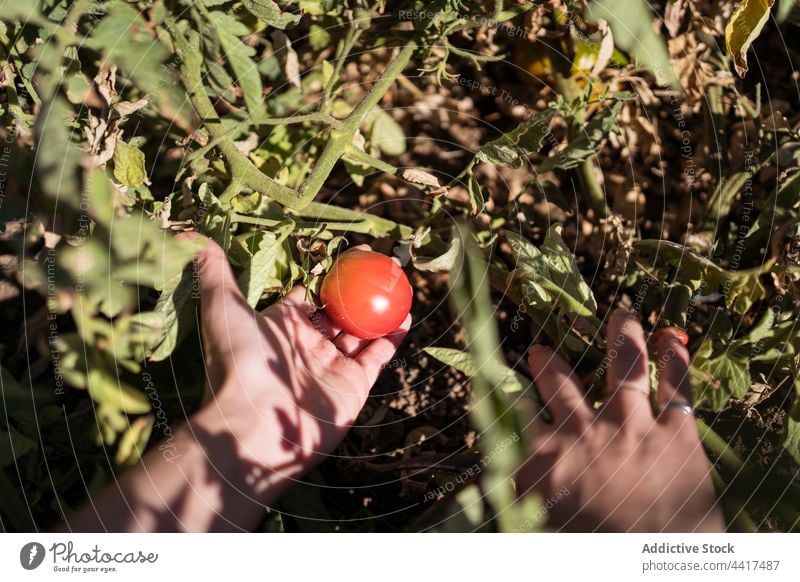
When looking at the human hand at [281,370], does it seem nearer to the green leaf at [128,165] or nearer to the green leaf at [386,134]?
the green leaf at [128,165]

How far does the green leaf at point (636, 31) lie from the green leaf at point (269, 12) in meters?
0.54

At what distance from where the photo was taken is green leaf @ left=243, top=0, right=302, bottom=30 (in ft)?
3.97

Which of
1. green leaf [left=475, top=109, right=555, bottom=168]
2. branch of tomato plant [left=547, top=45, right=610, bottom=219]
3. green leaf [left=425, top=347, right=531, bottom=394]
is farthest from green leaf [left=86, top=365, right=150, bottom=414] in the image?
branch of tomato plant [left=547, top=45, right=610, bottom=219]

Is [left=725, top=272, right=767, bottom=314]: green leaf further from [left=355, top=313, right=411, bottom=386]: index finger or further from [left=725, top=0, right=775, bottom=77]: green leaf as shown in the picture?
[left=355, top=313, right=411, bottom=386]: index finger

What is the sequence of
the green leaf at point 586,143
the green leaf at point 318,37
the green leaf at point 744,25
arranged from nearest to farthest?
1. the green leaf at point 744,25
2. the green leaf at point 586,143
3. the green leaf at point 318,37

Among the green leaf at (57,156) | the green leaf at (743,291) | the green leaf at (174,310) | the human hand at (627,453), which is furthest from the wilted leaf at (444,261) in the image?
the green leaf at (57,156)

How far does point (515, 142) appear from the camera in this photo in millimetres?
1305

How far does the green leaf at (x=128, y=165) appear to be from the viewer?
119 centimetres

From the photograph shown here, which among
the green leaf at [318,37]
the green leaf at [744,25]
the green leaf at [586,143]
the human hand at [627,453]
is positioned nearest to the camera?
the green leaf at [744,25]

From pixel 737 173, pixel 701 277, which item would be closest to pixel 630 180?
pixel 737 173

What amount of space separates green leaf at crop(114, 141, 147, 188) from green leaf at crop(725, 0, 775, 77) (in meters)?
1.00

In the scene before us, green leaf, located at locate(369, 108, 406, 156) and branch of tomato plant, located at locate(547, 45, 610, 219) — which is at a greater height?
branch of tomato plant, located at locate(547, 45, 610, 219)
